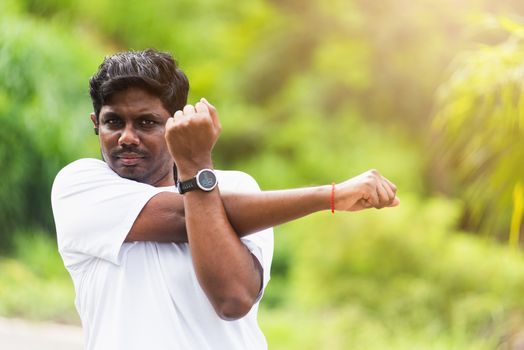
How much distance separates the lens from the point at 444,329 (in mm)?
6586

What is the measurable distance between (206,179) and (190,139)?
0.22ft

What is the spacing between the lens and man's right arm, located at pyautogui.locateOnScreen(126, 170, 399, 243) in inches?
62.2

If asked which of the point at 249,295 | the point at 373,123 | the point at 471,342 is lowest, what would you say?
the point at 471,342

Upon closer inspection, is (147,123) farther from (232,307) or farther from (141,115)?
(232,307)

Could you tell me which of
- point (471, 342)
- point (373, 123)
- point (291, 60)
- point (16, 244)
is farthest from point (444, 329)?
point (291, 60)

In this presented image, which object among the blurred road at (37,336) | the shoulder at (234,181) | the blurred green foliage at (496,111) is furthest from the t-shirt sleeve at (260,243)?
the blurred road at (37,336)

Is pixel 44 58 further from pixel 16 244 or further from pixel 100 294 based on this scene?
pixel 100 294

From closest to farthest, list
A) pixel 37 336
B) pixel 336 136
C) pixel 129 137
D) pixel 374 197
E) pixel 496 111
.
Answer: pixel 374 197 < pixel 129 137 < pixel 496 111 < pixel 37 336 < pixel 336 136

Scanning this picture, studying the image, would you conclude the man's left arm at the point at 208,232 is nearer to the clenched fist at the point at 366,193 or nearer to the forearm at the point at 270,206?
the forearm at the point at 270,206

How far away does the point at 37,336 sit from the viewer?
21.4ft

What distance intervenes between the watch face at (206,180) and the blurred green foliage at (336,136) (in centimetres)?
236

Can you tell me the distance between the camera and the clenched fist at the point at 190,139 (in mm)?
1586

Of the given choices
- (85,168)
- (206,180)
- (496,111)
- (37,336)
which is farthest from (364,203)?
(37,336)

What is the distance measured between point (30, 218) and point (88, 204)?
715cm
